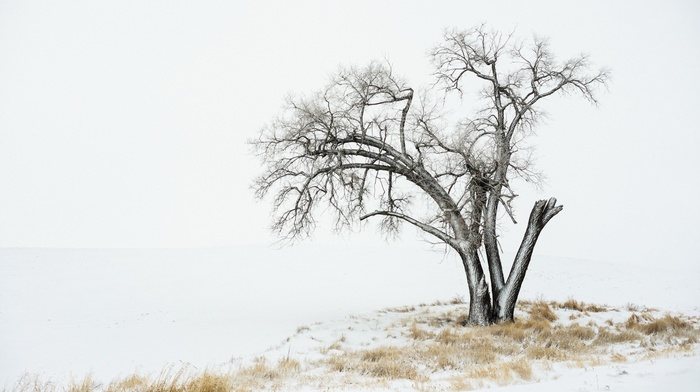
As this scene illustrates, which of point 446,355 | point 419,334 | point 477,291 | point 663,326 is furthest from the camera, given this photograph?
point 477,291

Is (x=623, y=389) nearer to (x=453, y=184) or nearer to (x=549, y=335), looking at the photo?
(x=549, y=335)

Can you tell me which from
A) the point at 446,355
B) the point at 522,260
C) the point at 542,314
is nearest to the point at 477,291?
the point at 522,260

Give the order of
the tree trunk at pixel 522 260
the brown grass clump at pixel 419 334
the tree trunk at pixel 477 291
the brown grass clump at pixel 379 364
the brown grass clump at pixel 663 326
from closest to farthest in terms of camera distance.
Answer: the brown grass clump at pixel 379 364
the brown grass clump at pixel 419 334
the brown grass clump at pixel 663 326
the tree trunk at pixel 477 291
the tree trunk at pixel 522 260

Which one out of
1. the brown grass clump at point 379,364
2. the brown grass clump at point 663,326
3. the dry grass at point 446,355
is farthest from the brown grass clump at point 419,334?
the brown grass clump at point 663,326

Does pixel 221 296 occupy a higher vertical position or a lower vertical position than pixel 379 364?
higher

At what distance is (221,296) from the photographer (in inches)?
868

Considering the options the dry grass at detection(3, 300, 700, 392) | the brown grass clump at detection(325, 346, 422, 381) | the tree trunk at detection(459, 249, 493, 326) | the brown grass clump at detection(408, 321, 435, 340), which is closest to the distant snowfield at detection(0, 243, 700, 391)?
the dry grass at detection(3, 300, 700, 392)

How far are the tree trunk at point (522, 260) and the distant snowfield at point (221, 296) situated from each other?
17.8ft

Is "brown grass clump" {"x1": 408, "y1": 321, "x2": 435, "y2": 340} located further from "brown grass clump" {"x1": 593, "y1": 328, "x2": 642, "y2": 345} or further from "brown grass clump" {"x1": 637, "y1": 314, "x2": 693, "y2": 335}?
"brown grass clump" {"x1": 637, "y1": 314, "x2": 693, "y2": 335}

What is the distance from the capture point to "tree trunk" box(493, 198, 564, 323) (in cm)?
1283

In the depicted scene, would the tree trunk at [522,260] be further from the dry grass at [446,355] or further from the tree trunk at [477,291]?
the dry grass at [446,355]

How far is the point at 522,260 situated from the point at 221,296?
48.5 feet

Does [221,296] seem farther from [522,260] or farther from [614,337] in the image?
[614,337]

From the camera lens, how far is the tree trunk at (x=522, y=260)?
12.8m
